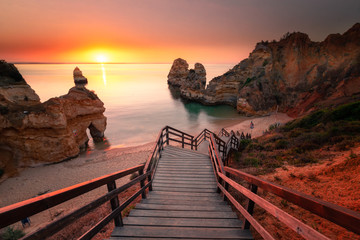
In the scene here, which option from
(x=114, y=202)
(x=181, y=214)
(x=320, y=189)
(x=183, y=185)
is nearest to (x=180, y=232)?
(x=181, y=214)

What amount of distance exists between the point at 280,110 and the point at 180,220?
35.1 m

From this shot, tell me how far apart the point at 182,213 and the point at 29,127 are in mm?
18940

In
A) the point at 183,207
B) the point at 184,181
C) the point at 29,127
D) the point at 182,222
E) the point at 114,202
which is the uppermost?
the point at 29,127

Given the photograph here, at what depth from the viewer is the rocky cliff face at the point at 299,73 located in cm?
2336

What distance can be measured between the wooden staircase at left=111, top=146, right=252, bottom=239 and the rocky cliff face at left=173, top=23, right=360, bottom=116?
909 inches

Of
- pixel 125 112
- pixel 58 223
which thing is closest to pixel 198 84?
pixel 125 112

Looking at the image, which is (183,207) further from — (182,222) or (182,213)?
(182,222)

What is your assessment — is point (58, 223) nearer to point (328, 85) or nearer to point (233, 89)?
point (328, 85)

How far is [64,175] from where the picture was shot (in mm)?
13906

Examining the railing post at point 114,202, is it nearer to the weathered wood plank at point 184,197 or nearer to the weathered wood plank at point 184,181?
the weathered wood plank at point 184,197

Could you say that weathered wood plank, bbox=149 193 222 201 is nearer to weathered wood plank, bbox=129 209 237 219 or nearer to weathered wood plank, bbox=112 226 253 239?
weathered wood plank, bbox=129 209 237 219

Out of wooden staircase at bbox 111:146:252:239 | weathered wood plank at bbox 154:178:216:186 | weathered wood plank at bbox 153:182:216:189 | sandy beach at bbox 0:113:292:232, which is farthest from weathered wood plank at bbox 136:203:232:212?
sandy beach at bbox 0:113:292:232

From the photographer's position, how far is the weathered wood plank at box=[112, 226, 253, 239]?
241cm

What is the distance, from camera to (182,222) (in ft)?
9.20
